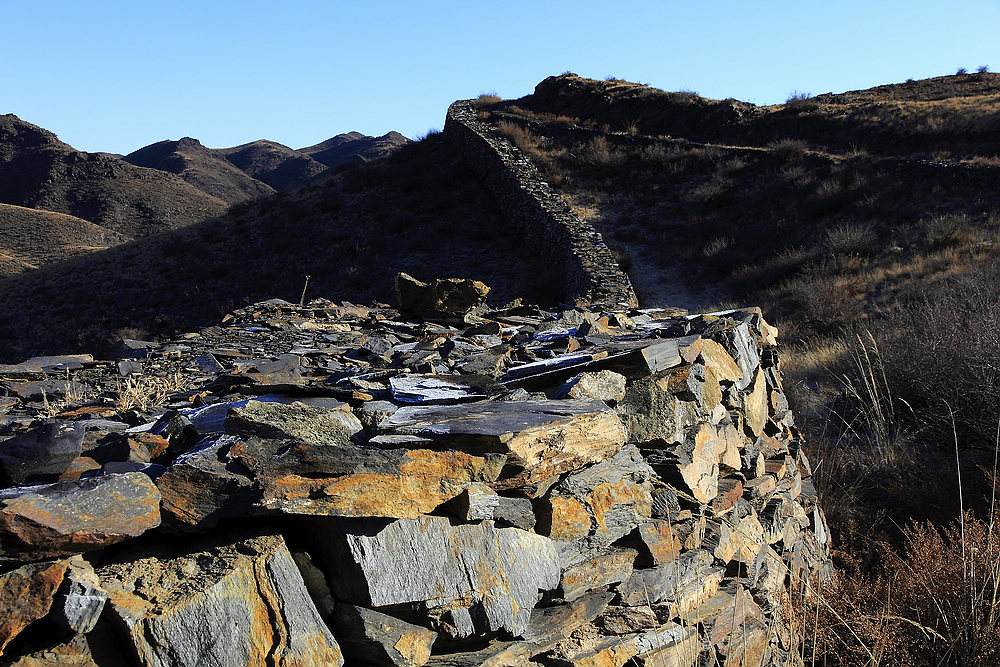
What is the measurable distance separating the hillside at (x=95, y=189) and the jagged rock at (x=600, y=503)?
149 feet

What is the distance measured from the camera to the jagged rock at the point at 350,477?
2051 mm

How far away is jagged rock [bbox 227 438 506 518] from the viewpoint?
6.73 ft

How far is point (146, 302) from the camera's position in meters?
17.8

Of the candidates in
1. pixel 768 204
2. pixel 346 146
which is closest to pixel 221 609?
pixel 768 204

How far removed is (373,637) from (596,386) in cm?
144

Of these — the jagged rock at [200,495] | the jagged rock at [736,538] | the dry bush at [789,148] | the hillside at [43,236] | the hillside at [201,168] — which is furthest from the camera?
the hillside at [201,168]

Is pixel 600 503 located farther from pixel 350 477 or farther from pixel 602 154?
pixel 602 154

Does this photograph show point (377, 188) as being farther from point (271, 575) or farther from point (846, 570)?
point (271, 575)

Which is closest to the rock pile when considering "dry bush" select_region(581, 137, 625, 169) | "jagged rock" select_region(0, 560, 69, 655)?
"jagged rock" select_region(0, 560, 69, 655)

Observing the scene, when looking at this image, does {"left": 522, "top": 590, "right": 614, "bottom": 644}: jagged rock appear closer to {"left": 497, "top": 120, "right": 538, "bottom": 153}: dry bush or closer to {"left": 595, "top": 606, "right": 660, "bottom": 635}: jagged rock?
{"left": 595, "top": 606, "right": 660, "bottom": 635}: jagged rock

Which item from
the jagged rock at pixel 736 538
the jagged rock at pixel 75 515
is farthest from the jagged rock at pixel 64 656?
the jagged rock at pixel 736 538

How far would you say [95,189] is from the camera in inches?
1907

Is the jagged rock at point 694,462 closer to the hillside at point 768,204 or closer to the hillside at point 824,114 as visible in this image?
the hillside at point 768,204

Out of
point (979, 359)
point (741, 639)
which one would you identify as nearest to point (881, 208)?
point (979, 359)
